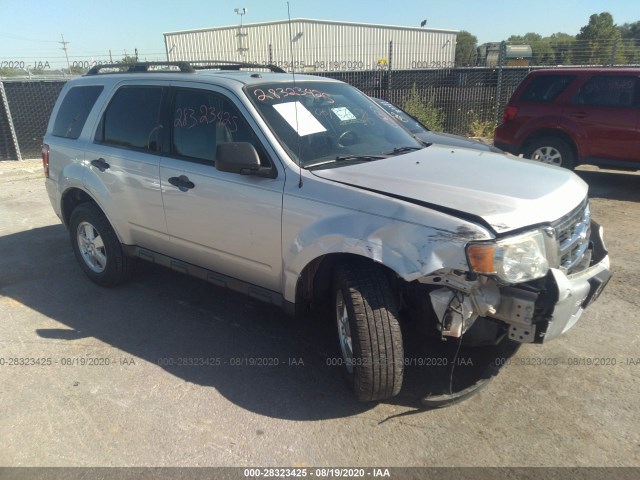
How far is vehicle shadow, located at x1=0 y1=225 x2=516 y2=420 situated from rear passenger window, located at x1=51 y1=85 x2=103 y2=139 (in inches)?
57.9

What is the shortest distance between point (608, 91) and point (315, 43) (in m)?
26.1

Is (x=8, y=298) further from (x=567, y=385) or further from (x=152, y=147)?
(x=567, y=385)

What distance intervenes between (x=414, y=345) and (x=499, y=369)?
746 millimetres

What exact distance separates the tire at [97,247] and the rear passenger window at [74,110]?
77cm

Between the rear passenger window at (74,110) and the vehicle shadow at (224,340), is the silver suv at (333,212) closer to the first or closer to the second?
the rear passenger window at (74,110)

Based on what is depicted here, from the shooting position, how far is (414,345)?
3.80m

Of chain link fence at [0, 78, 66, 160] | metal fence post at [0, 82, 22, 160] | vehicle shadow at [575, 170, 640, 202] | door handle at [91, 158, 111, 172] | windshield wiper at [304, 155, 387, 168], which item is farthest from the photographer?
chain link fence at [0, 78, 66, 160]

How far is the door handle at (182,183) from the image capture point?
3805 mm

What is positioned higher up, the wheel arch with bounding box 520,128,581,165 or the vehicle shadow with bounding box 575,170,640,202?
the wheel arch with bounding box 520,128,581,165

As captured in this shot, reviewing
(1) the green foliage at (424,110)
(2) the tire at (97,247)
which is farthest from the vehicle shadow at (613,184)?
(2) the tire at (97,247)

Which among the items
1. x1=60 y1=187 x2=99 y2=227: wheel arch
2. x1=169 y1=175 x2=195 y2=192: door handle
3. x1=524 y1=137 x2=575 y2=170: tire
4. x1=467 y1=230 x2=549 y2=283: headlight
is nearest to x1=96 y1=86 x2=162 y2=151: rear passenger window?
x1=169 y1=175 x2=195 y2=192: door handle

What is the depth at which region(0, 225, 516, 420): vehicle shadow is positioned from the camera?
330 centimetres

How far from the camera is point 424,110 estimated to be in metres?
13.2

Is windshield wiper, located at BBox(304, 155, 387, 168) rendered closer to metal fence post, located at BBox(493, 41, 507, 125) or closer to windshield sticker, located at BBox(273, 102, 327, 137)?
windshield sticker, located at BBox(273, 102, 327, 137)
